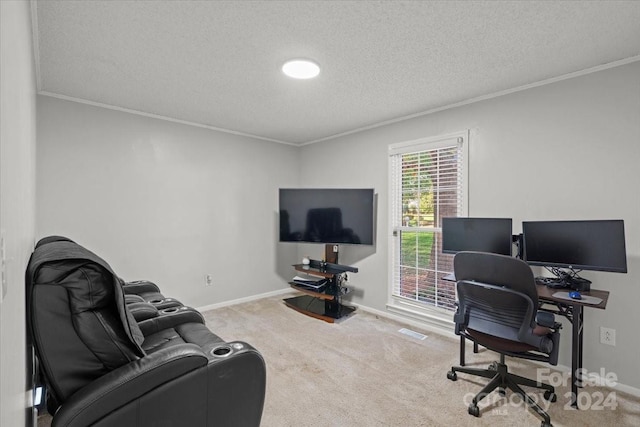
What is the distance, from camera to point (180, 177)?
3.81 m

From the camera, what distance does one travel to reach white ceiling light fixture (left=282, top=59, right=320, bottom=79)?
91.1 inches

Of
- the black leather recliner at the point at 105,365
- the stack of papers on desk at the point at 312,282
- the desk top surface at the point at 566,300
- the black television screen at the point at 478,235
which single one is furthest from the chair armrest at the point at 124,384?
the stack of papers on desk at the point at 312,282

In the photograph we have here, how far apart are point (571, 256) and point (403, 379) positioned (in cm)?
154

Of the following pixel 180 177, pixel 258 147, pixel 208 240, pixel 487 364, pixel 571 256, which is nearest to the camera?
pixel 571 256

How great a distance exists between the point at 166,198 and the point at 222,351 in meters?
2.73

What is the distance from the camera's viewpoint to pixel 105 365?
1268mm

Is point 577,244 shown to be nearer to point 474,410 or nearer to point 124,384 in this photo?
point 474,410

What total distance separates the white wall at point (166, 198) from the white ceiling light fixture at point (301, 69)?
6.57ft

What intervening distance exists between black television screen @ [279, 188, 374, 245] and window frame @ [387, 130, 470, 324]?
0.92 ft

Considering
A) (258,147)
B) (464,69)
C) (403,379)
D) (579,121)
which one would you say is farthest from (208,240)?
(579,121)

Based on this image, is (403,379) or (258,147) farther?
(258,147)

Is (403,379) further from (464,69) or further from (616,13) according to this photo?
(616,13)

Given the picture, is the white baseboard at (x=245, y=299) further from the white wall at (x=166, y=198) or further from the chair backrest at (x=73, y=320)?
the chair backrest at (x=73, y=320)

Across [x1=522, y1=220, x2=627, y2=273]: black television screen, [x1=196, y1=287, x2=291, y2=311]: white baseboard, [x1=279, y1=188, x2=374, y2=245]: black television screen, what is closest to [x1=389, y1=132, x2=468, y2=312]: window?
[x1=279, y1=188, x2=374, y2=245]: black television screen
